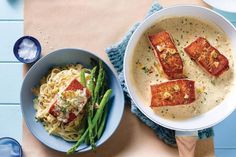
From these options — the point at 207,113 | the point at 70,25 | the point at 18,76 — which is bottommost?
the point at 207,113

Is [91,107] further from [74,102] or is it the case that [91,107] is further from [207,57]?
[207,57]

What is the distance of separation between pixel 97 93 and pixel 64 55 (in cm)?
21

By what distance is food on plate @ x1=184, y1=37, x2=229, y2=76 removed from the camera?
1917 millimetres

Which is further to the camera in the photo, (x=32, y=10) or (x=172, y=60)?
(x=32, y=10)

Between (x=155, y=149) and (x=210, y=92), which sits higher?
(x=210, y=92)

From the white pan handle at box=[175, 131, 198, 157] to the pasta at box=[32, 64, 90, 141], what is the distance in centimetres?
39

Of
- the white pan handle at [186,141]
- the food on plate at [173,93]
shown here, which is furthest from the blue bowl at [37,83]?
the white pan handle at [186,141]

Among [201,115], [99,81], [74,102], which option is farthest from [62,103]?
[201,115]

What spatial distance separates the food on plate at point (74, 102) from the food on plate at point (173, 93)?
0.19 m

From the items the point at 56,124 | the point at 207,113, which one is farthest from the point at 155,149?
the point at 56,124

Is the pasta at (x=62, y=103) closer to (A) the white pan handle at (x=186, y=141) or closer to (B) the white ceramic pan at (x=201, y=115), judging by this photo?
(B) the white ceramic pan at (x=201, y=115)

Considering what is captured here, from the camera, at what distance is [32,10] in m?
2.06

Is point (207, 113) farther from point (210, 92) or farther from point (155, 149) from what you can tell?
point (155, 149)

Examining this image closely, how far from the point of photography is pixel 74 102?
6.18ft
